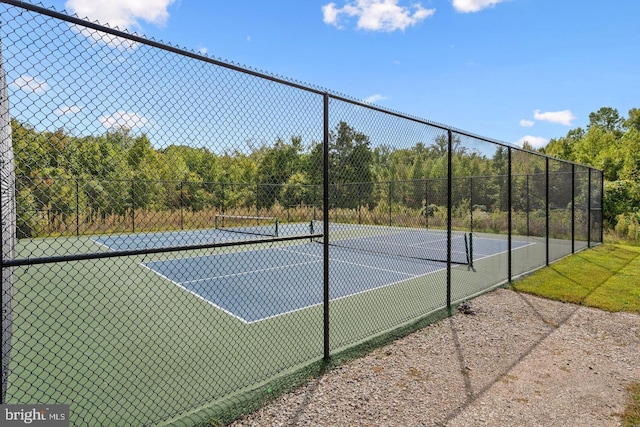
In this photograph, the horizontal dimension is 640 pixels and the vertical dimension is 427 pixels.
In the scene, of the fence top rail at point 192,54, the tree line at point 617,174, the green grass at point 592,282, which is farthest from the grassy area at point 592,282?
the tree line at point 617,174

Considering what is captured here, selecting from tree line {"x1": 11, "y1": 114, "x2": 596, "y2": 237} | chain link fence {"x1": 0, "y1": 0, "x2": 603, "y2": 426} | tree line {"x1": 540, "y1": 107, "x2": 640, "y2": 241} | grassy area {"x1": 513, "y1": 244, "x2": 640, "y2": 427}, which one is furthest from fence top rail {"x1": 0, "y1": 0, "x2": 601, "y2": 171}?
tree line {"x1": 540, "y1": 107, "x2": 640, "y2": 241}

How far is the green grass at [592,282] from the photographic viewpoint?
16.8ft

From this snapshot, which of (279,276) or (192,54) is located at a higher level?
(192,54)

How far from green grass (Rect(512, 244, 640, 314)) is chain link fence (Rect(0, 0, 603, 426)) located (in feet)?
2.42

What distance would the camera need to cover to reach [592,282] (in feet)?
20.4

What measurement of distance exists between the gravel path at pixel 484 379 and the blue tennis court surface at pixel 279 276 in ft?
6.22

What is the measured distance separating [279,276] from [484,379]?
458 centimetres

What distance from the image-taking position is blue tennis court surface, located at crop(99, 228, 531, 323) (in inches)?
205

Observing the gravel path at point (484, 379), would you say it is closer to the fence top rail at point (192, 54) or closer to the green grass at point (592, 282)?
the green grass at point (592, 282)

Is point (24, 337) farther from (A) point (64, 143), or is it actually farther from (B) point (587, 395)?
(B) point (587, 395)

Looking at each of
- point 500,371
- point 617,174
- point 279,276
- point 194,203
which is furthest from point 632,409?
point 617,174

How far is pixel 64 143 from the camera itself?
8.91 feet

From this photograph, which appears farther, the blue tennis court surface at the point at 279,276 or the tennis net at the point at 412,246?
the tennis net at the point at 412,246

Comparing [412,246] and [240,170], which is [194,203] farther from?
[412,246]
